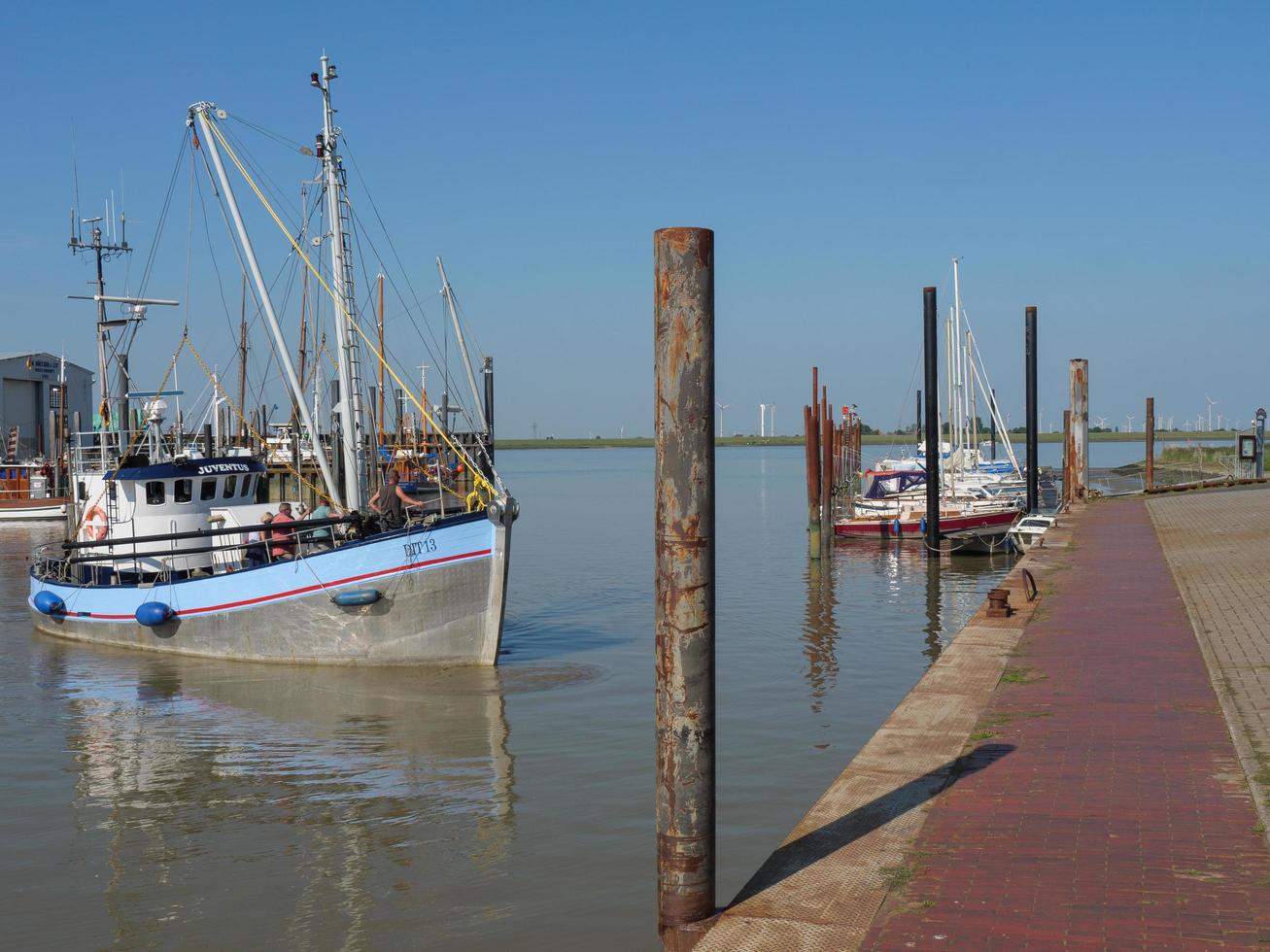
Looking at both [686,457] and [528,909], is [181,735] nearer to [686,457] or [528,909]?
[528,909]

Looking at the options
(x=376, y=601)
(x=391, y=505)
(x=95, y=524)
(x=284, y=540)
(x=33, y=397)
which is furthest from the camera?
(x=33, y=397)

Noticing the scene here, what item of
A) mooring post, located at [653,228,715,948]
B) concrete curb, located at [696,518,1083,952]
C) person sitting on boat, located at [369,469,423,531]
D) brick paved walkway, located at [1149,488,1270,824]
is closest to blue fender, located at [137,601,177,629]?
person sitting on boat, located at [369,469,423,531]

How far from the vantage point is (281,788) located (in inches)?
482

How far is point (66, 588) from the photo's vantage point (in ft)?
73.0

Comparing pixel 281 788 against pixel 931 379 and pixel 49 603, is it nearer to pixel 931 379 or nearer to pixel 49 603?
pixel 49 603

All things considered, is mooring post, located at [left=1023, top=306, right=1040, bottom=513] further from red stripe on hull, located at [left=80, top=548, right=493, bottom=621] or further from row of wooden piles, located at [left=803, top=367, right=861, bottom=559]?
red stripe on hull, located at [left=80, top=548, right=493, bottom=621]

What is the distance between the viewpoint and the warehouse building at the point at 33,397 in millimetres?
80750

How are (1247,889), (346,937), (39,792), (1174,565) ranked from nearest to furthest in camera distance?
(1247,889)
(346,937)
(39,792)
(1174,565)

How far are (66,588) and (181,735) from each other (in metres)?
8.87

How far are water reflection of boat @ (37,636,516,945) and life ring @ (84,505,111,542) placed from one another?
3.70 m

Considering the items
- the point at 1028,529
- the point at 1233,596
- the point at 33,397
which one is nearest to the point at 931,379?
the point at 1028,529

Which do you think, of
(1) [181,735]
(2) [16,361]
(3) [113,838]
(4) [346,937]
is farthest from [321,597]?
(2) [16,361]

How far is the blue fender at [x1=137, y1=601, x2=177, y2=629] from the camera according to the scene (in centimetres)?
2000

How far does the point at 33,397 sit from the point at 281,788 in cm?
8203
